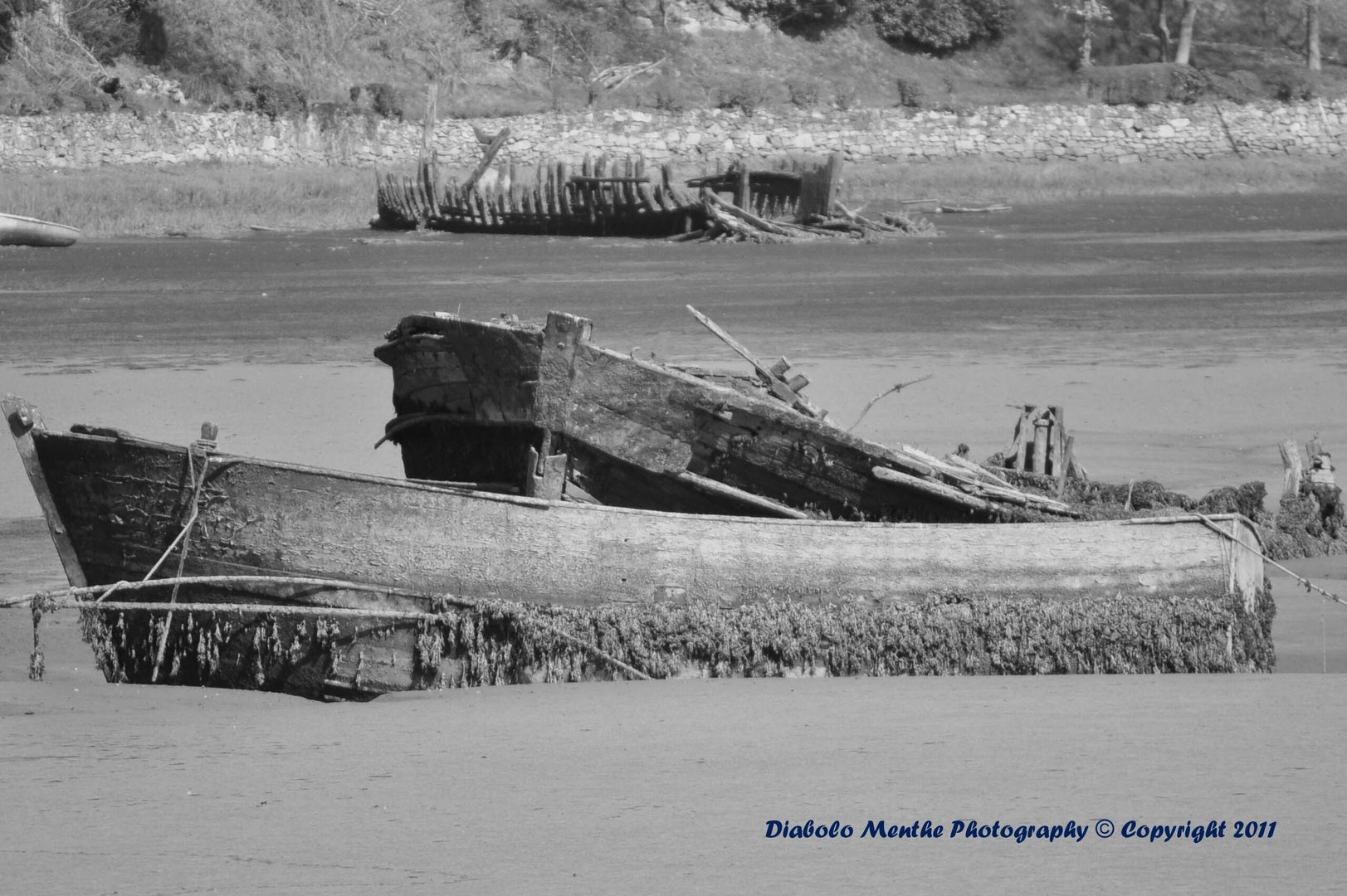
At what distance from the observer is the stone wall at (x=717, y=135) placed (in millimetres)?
33812

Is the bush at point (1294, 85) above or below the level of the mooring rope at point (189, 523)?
above

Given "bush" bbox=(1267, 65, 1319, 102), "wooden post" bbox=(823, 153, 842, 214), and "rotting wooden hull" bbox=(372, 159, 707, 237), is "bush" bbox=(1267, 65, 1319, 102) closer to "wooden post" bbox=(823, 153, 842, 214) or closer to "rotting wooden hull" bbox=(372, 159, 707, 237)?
"wooden post" bbox=(823, 153, 842, 214)

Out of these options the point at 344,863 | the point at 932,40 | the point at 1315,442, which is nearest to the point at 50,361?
the point at 1315,442

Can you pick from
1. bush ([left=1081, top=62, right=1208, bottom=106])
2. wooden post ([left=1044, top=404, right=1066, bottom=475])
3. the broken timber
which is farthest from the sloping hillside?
wooden post ([left=1044, top=404, right=1066, bottom=475])

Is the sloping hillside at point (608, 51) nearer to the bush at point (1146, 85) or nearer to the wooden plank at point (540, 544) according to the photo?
the bush at point (1146, 85)

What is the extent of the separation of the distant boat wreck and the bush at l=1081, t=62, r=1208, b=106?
16933 millimetres

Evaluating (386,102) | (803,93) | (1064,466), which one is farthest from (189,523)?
(803,93)

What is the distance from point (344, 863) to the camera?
3.98 metres

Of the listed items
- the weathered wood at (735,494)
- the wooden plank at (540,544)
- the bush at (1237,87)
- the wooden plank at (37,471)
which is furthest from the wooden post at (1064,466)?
the bush at (1237,87)

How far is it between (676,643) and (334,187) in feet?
91.4

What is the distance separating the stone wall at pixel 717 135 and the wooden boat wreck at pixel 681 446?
28.7m

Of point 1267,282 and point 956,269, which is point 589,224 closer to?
point 956,269

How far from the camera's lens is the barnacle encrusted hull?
20.4ft

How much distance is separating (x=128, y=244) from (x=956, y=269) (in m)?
12.0
